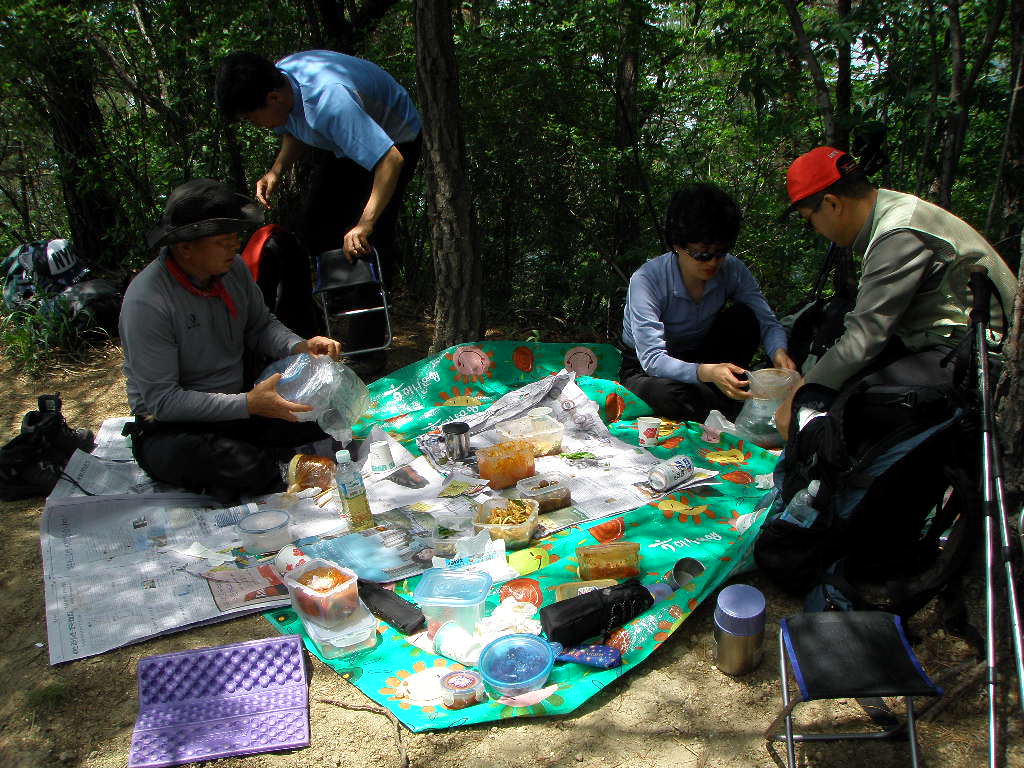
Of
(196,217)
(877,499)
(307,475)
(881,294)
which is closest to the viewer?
(877,499)

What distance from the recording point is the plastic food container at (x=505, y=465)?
3.19 metres

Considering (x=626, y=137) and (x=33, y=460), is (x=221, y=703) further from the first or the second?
(x=626, y=137)

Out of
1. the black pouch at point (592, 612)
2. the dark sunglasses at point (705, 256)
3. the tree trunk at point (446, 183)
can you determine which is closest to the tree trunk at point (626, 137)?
the tree trunk at point (446, 183)

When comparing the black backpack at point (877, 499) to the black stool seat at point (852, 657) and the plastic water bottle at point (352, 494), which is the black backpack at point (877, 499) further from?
the plastic water bottle at point (352, 494)

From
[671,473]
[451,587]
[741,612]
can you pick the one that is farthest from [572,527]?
[741,612]

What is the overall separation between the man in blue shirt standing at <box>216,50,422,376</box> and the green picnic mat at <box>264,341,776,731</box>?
0.57 m

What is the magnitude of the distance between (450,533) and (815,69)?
10.6 feet

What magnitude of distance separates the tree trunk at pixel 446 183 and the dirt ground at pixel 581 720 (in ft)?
8.19

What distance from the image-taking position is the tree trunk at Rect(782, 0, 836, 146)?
3938mm

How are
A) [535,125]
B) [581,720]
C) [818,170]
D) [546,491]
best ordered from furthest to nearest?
[535,125] → [546,491] → [818,170] → [581,720]

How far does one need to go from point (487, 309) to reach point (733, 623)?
13.3 feet

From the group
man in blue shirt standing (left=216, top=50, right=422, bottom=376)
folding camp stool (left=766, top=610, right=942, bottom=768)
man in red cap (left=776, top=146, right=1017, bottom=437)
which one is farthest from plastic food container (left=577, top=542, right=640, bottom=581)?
man in blue shirt standing (left=216, top=50, right=422, bottom=376)

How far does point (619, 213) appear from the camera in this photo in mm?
5328

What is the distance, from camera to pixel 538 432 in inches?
139
